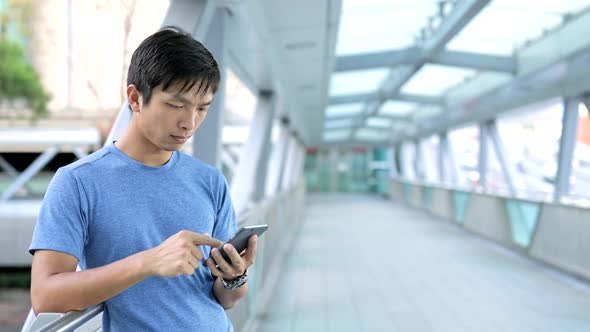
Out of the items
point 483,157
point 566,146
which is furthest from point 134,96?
point 483,157

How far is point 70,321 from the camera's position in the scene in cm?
121

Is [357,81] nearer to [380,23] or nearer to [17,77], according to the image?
[380,23]

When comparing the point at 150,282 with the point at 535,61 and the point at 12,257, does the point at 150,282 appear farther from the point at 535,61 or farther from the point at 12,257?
the point at 12,257

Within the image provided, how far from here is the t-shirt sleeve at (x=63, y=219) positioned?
1013mm

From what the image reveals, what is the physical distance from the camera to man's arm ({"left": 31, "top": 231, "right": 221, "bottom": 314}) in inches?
38.7

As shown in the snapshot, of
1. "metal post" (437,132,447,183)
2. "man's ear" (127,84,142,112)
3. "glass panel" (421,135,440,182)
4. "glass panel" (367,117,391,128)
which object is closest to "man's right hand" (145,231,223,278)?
"man's ear" (127,84,142,112)

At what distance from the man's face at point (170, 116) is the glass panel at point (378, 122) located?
62.8 feet

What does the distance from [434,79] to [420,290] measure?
637 centimetres

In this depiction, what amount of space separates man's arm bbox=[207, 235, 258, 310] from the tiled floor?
3.86 meters

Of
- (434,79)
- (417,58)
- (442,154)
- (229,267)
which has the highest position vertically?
(434,79)

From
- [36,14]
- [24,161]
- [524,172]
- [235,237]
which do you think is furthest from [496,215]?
[24,161]

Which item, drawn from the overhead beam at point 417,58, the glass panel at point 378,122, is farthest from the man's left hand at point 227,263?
the glass panel at point 378,122

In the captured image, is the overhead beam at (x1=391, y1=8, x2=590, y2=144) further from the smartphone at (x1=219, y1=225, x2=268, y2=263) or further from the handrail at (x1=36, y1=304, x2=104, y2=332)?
the handrail at (x1=36, y1=304, x2=104, y2=332)

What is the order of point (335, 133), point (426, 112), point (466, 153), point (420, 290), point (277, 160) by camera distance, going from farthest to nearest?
point (335, 133), point (466, 153), point (426, 112), point (277, 160), point (420, 290)
